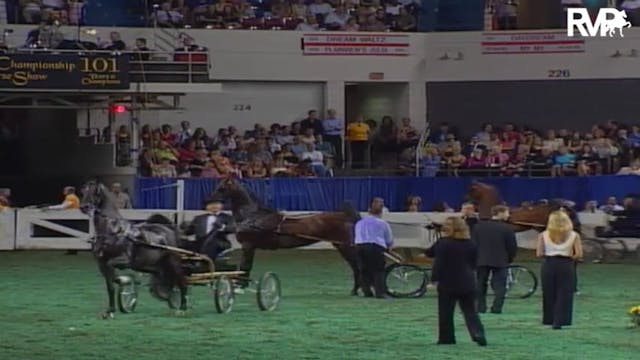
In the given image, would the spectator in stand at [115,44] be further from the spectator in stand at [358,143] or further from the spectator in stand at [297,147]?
the spectator in stand at [358,143]

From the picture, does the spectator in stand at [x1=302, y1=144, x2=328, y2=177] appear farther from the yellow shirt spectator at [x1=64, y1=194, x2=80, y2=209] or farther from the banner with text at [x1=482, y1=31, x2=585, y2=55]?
the banner with text at [x1=482, y1=31, x2=585, y2=55]

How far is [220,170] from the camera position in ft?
119

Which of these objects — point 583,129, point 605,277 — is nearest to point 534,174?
point 583,129

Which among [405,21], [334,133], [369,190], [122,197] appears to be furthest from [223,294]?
[405,21]

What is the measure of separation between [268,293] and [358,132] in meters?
20.0

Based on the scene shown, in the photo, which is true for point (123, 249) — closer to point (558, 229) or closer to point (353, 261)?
point (353, 261)

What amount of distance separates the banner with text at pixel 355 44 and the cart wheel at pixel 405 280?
18996mm

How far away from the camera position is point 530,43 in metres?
42.5

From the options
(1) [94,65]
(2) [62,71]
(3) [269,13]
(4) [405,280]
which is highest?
(3) [269,13]

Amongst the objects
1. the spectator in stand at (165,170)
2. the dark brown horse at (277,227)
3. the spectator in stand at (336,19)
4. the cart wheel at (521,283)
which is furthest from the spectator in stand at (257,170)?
the cart wheel at (521,283)

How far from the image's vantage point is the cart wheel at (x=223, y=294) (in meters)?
20.4

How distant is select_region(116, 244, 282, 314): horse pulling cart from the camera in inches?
794

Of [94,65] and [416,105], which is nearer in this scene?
[94,65]

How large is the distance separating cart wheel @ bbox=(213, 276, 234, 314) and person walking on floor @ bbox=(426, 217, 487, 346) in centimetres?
458
